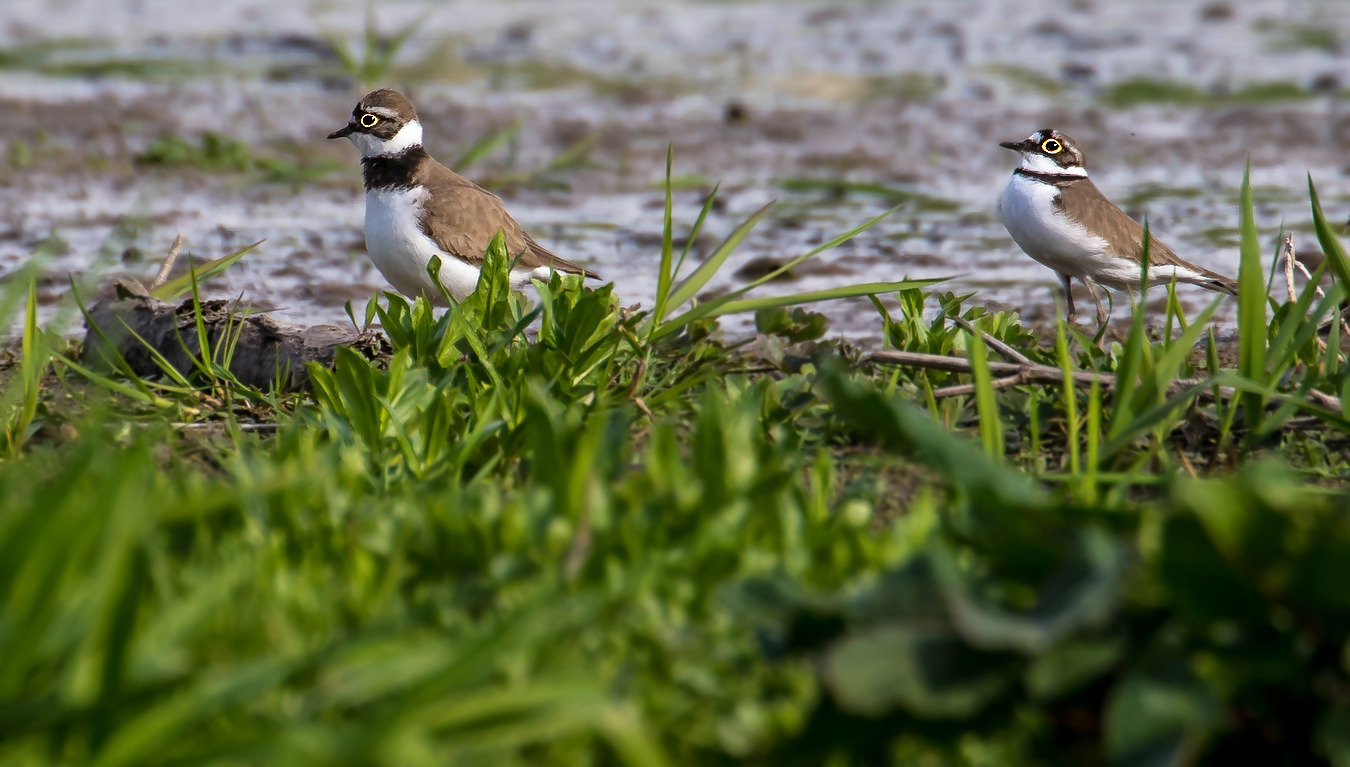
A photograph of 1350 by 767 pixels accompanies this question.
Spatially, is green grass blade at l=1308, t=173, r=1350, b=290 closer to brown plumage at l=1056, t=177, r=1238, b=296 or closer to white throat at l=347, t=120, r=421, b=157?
brown plumage at l=1056, t=177, r=1238, b=296

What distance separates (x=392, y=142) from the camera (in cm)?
637

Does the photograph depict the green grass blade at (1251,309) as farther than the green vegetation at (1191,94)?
No

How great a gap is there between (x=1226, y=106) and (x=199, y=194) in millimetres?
8072

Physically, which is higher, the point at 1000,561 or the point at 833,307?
the point at 1000,561

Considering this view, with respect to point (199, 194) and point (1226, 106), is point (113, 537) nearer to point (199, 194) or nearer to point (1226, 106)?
point (199, 194)

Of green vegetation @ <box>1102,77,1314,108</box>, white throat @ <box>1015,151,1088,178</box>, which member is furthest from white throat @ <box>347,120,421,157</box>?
green vegetation @ <box>1102,77,1314,108</box>

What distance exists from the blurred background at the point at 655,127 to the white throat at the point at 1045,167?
24.4 inches

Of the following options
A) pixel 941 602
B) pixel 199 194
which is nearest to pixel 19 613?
pixel 941 602

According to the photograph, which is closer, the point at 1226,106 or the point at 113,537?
the point at 113,537

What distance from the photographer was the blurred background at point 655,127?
8.15 m

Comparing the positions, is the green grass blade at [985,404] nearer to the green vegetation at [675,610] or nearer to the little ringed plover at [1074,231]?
the green vegetation at [675,610]

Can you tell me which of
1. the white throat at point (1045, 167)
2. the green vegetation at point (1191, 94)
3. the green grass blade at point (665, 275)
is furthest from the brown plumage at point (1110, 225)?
the green vegetation at point (1191, 94)

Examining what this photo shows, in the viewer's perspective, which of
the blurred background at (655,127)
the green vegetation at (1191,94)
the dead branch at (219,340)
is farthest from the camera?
the green vegetation at (1191,94)

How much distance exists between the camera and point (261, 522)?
9.32 ft
